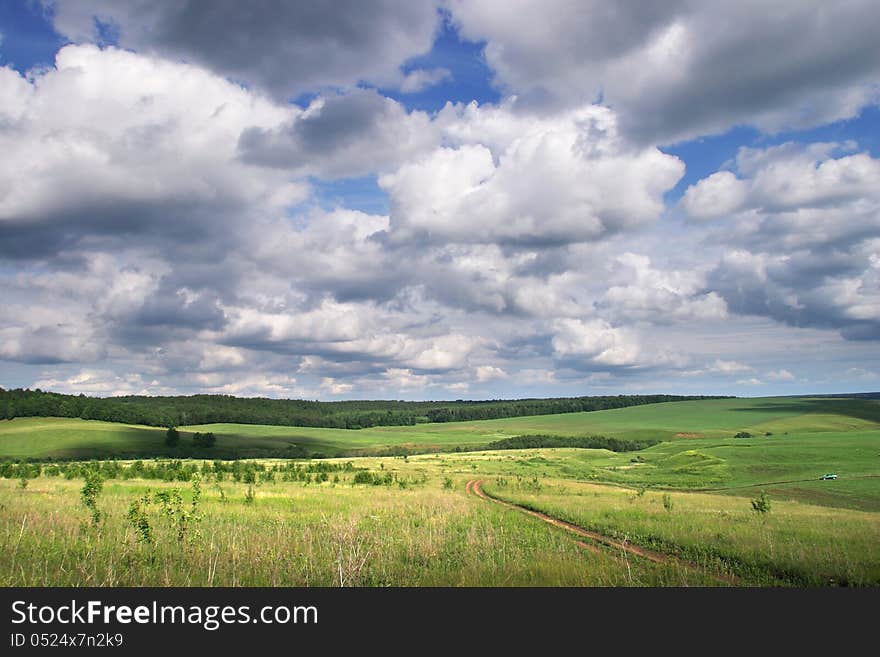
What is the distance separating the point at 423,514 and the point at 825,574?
14262 millimetres

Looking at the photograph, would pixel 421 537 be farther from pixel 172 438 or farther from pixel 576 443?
pixel 576 443

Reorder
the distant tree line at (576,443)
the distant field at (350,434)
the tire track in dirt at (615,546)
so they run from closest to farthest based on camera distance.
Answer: the tire track in dirt at (615,546) < the distant field at (350,434) < the distant tree line at (576,443)

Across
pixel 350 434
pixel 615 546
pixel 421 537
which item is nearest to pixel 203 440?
pixel 350 434

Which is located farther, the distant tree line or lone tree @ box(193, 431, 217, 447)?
the distant tree line

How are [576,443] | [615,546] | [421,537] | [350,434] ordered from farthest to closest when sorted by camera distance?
[350,434] → [576,443] → [615,546] → [421,537]

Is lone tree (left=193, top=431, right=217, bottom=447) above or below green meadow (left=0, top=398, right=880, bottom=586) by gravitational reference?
below

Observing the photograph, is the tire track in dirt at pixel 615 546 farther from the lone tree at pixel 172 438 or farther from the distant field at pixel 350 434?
the lone tree at pixel 172 438

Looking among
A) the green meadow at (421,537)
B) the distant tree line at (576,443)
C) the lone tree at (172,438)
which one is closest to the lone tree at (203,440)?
the lone tree at (172,438)

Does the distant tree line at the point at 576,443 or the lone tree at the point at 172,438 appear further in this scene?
the distant tree line at the point at 576,443

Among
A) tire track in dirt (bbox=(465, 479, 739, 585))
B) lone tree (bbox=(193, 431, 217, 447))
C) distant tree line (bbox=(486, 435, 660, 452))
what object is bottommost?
distant tree line (bbox=(486, 435, 660, 452))

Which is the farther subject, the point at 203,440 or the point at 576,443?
the point at 576,443

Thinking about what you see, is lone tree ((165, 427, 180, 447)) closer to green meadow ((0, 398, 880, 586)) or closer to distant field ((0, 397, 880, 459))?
distant field ((0, 397, 880, 459))

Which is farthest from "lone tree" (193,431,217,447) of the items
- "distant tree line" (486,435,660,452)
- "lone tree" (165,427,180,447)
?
"distant tree line" (486,435,660,452)

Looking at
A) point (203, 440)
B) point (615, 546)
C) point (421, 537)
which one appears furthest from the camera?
point (203, 440)
